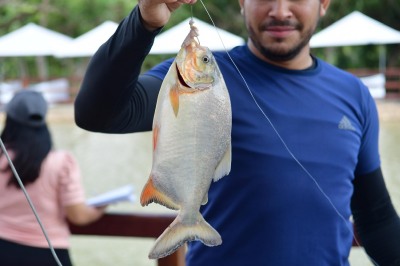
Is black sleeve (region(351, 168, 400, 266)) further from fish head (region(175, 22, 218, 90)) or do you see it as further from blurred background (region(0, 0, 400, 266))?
fish head (region(175, 22, 218, 90))

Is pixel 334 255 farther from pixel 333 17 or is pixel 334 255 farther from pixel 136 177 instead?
pixel 333 17

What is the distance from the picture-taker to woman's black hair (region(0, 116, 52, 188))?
2.61 meters

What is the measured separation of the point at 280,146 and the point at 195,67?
598mm

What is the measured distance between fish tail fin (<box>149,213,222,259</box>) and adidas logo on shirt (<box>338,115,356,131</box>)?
700 millimetres

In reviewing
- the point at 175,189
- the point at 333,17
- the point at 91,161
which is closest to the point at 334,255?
the point at 175,189

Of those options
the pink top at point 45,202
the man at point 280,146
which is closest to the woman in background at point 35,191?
the pink top at point 45,202

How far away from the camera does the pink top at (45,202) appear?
2557 millimetres

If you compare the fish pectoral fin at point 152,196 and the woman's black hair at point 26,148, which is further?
the woman's black hair at point 26,148

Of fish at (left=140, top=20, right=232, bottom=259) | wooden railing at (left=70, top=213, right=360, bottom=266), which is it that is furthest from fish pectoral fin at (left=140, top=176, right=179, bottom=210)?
wooden railing at (left=70, top=213, right=360, bottom=266)

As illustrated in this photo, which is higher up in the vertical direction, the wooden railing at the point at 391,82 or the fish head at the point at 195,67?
the fish head at the point at 195,67

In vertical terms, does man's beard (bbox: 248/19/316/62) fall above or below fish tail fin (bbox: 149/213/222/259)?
above

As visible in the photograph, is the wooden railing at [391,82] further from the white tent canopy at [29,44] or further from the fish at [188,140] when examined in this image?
the fish at [188,140]

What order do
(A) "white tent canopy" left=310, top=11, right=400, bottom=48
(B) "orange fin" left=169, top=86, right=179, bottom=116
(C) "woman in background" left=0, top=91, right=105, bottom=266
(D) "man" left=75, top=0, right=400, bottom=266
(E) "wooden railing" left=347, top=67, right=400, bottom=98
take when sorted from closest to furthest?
(B) "orange fin" left=169, top=86, right=179, bottom=116 < (D) "man" left=75, top=0, right=400, bottom=266 < (C) "woman in background" left=0, top=91, right=105, bottom=266 < (A) "white tent canopy" left=310, top=11, right=400, bottom=48 < (E) "wooden railing" left=347, top=67, right=400, bottom=98

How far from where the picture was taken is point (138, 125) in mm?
1518
